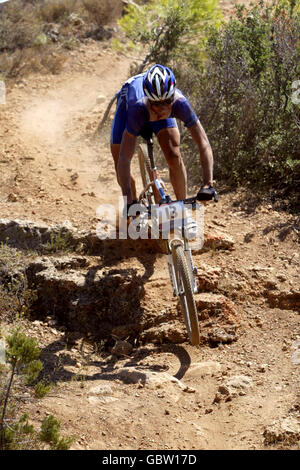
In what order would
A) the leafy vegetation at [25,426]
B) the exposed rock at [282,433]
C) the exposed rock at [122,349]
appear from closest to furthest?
the leafy vegetation at [25,426], the exposed rock at [282,433], the exposed rock at [122,349]

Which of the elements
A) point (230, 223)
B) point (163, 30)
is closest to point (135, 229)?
point (230, 223)

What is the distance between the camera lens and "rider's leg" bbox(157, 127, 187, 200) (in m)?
4.80

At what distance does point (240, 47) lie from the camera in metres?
7.65

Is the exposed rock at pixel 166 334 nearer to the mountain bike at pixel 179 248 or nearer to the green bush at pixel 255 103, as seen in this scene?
the mountain bike at pixel 179 248

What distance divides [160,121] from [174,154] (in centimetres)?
33

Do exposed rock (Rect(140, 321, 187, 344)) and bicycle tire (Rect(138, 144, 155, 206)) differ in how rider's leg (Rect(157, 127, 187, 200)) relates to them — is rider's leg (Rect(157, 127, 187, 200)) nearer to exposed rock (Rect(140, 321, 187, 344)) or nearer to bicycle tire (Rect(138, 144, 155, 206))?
bicycle tire (Rect(138, 144, 155, 206))

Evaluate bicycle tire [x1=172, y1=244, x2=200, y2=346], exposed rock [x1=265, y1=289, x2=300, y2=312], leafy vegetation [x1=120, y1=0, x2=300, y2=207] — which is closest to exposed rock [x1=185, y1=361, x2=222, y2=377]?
bicycle tire [x1=172, y1=244, x2=200, y2=346]

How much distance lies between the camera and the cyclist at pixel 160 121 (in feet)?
14.0

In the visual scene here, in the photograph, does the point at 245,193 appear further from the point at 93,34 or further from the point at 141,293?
the point at 93,34

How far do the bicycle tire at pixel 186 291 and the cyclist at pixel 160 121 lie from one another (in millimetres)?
547

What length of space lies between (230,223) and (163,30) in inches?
224

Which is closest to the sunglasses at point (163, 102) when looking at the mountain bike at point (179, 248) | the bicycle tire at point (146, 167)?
the mountain bike at point (179, 248)

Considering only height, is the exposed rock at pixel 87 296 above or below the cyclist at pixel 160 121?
below

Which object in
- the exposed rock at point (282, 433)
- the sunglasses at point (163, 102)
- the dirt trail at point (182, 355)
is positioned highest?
the sunglasses at point (163, 102)
